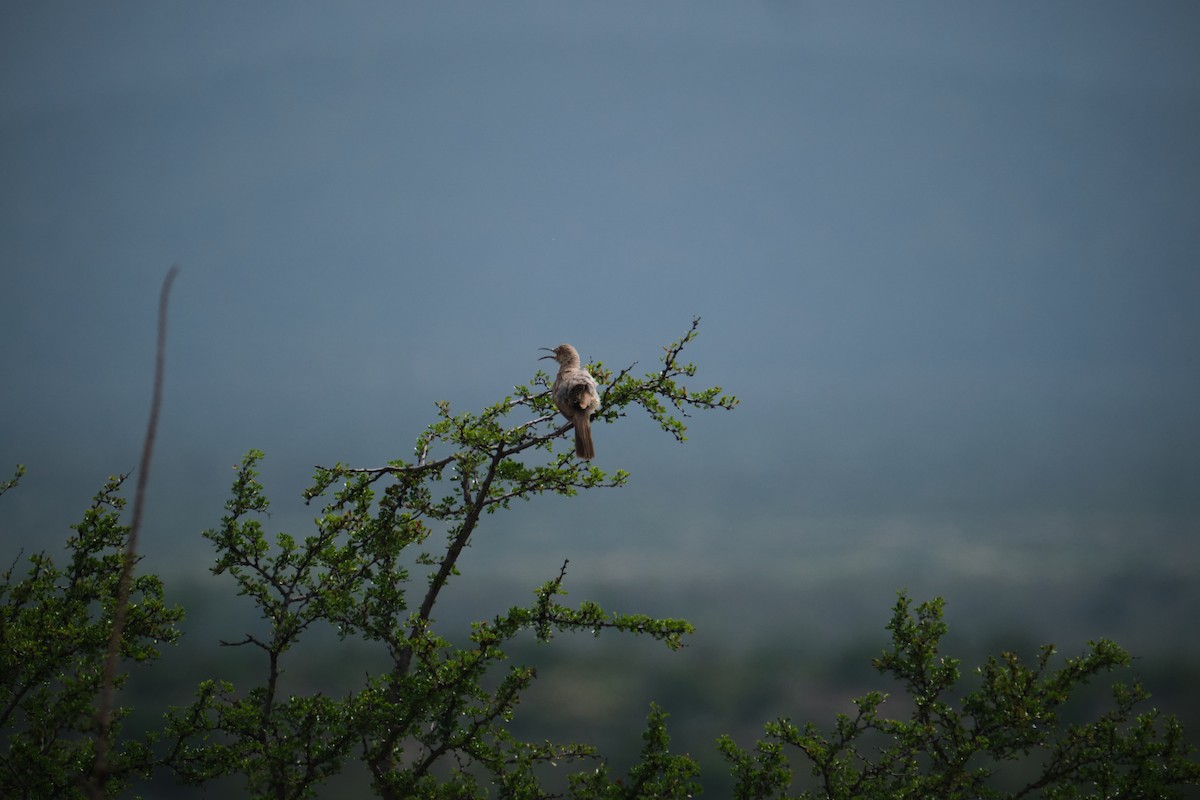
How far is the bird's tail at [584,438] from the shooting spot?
8.34 metres

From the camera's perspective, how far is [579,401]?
28.0 ft

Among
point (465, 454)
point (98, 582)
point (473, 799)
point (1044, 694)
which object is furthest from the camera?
point (98, 582)

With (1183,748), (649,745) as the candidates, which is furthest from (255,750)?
(1183,748)

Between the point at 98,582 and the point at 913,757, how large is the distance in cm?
873

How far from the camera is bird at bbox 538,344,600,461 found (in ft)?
27.5

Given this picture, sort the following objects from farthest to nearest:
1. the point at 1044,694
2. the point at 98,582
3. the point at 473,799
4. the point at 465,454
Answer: the point at 98,582 → the point at 465,454 → the point at 1044,694 → the point at 473,799

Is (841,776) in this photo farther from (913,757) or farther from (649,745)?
(649,745)

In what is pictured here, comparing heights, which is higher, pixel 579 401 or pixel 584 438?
pixel 579 401

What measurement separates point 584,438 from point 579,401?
44 cm

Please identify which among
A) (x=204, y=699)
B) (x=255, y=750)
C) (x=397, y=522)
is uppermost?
(x=397, y=522)

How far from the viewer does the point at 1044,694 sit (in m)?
7.51

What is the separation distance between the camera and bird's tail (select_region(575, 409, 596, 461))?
8336 millimetres

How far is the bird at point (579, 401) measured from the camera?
8367 mm

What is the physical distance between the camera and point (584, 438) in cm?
833
